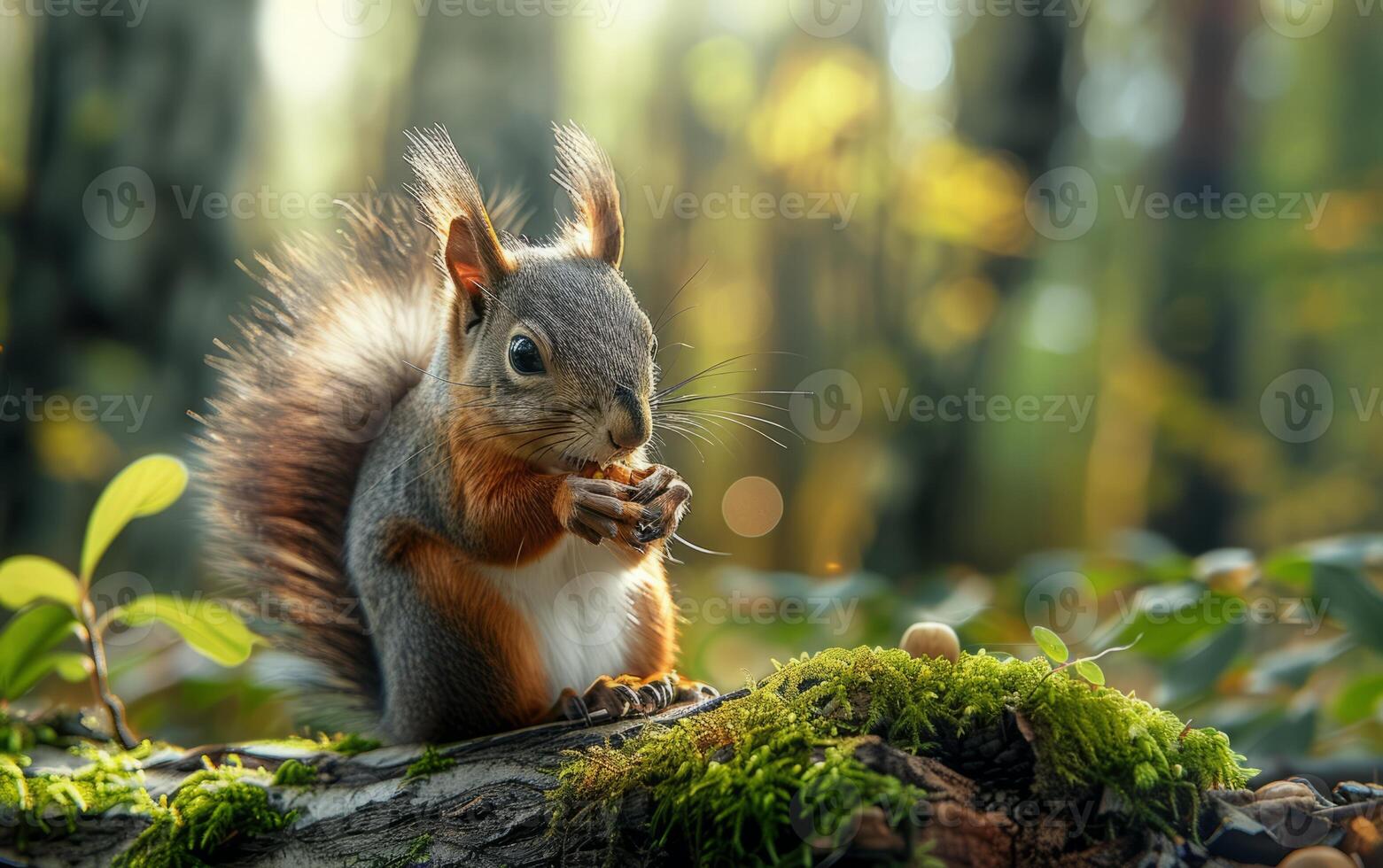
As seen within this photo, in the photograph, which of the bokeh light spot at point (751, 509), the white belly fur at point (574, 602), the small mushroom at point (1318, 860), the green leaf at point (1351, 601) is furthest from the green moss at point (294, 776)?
the bokeh light spot at point (751, 509)

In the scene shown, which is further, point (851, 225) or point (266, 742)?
point (851, 225)

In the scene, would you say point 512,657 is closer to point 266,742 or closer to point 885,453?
point 266,742

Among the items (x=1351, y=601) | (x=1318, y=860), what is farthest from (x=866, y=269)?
(x=1318, y=860)

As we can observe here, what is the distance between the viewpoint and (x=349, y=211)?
1750 mm

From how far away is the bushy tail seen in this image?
1681 millimetres

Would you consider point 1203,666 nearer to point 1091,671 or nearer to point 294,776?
point 1091,671

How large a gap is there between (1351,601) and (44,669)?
2.32 meters

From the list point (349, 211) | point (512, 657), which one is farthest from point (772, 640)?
point (349, 211)

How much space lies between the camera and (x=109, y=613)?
1669mm

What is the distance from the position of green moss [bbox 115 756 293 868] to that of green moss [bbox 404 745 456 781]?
0.58 feet

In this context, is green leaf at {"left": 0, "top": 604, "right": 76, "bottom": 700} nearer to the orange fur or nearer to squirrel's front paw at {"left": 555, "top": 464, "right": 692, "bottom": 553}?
the orange fur

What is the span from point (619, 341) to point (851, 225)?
4189 millimetres

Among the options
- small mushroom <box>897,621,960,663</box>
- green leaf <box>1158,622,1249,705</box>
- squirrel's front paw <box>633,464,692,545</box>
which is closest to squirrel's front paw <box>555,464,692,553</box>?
squirrel's front paw <box>633,464,692,545</box>

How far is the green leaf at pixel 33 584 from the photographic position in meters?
1.58
